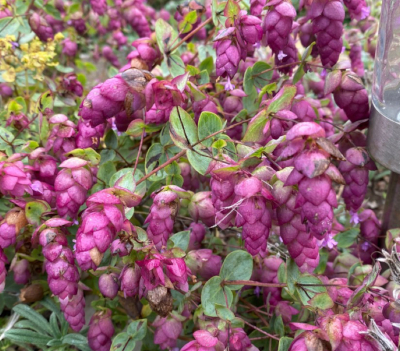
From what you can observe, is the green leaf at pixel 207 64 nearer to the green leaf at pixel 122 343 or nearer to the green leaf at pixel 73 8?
the green leaf at pixel 122 343

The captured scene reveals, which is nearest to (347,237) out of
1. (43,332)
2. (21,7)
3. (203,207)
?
(203,207)

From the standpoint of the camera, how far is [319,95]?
1.92 meters

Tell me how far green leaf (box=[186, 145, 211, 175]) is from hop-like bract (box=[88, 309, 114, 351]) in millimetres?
438

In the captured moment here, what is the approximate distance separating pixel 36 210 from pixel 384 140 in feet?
2.62

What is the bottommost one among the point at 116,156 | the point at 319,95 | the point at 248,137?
the point at 319,95

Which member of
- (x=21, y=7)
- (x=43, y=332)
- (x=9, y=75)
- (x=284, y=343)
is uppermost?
(x=21, y=7)

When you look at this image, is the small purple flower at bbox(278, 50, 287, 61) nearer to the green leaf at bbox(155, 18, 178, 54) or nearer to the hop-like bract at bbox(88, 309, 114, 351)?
the green leaf at bbox(155, 18, 178, 54)

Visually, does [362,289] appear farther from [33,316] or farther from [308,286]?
[33,316]

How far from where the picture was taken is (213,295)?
106cm

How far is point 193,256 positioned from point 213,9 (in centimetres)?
61

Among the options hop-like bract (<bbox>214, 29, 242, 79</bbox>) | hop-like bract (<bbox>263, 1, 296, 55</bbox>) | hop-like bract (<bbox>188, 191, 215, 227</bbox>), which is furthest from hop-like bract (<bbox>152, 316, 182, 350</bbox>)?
hop-like bract (<bbox>263, 1, 296, 55</bbox>)

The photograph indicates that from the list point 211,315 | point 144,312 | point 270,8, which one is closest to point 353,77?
point 270,8

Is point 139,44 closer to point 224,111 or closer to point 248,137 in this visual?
point 224,111

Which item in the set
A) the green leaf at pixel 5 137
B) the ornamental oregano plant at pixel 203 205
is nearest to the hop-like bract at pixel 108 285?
the ornamental oregano plant at pixel 203 205
